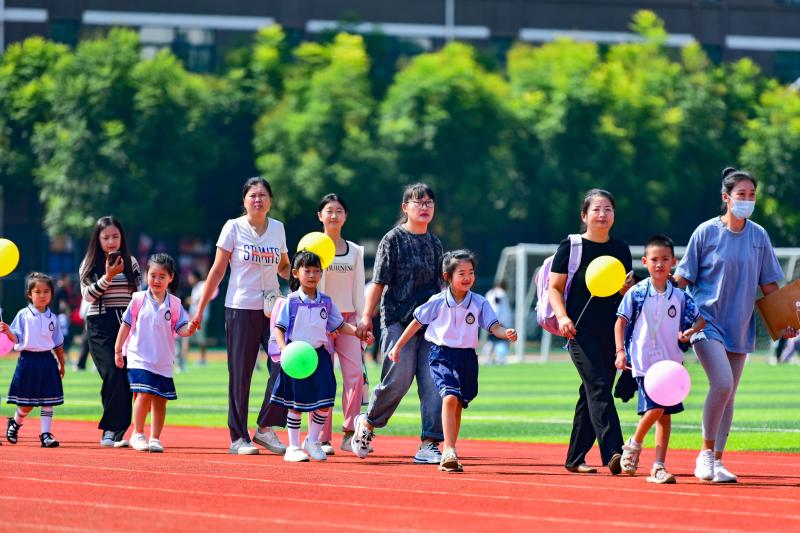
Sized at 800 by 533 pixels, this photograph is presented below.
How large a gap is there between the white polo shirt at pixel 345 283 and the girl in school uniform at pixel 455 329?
3.94 ft

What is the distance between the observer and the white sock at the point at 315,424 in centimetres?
1248

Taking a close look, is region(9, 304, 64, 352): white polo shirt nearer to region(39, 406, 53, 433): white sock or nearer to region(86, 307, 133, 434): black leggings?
region(86, 307, 133, 434): black leggings

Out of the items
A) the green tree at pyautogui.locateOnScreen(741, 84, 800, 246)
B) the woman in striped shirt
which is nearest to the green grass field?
the woman in striped shirt

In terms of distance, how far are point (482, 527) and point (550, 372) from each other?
2348cm

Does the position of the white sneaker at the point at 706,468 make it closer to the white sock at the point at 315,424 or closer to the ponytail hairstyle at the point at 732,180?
the ponytail hairstyle at the point at 732,180

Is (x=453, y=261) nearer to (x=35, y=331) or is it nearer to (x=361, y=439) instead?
(x=361, y=439)

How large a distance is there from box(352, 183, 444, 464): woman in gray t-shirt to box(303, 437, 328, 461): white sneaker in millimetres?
270

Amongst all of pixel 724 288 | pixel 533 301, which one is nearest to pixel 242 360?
pixel 724 288

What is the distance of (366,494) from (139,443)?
12.6ft

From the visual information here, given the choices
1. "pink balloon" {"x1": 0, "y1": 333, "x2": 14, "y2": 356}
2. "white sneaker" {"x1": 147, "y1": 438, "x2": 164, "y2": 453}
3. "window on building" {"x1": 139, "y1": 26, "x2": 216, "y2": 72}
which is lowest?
"white sneaker" {"x1": 147, "y1": 438, "x2": 164, "y2": 453}

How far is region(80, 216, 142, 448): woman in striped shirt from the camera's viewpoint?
13.8 m

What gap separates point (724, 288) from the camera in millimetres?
10922

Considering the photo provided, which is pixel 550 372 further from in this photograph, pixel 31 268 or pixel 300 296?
pixel 31 268

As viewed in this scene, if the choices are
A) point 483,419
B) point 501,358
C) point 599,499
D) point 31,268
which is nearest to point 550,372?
point 501,358
